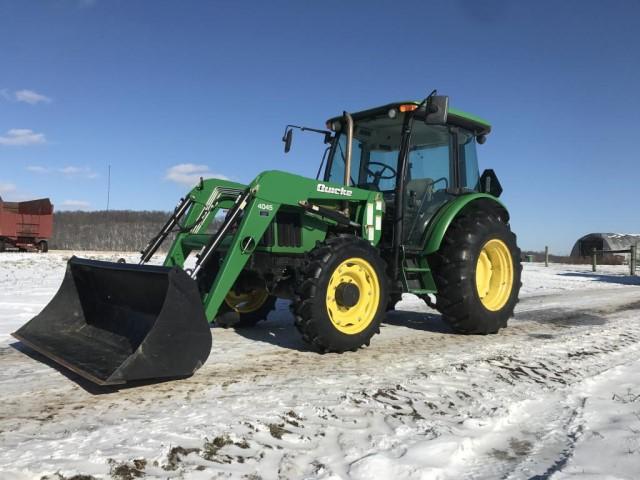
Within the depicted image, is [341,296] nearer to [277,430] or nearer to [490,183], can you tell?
[277,430]

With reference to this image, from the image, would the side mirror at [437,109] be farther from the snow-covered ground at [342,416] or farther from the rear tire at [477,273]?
the snow-covered ground at [342,416]

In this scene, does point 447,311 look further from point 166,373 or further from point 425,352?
point 166,373

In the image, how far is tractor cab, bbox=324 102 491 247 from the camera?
5.72 m

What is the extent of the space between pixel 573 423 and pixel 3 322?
5.80 m

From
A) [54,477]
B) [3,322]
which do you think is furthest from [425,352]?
[3,322]

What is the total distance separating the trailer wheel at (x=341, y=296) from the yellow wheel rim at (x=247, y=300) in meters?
1.46

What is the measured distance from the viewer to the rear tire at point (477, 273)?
559 centimetres

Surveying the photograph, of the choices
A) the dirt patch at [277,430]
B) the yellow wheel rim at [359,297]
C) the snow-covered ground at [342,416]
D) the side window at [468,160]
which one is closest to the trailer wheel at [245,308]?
the snow-covered ground at [342,416]

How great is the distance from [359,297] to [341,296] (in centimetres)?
26

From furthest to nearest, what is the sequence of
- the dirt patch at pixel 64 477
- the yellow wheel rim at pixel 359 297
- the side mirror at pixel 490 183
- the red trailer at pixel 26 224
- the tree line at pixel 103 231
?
1. the tree line at pixel 103 231
2. the red trailer at pixel 26 224
3. the side mirror at pixel 490 183
4. the yellow wheel rim at pixel 359 297
5. the dirt patch at pixel 64 477

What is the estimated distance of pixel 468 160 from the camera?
653 centimetres

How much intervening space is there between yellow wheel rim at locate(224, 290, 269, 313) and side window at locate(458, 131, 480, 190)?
2721 millimetres

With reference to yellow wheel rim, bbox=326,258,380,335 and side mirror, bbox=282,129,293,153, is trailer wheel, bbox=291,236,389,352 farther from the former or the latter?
side mirror, bbox=282,129,293,153

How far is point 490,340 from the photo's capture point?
5.55 meters
